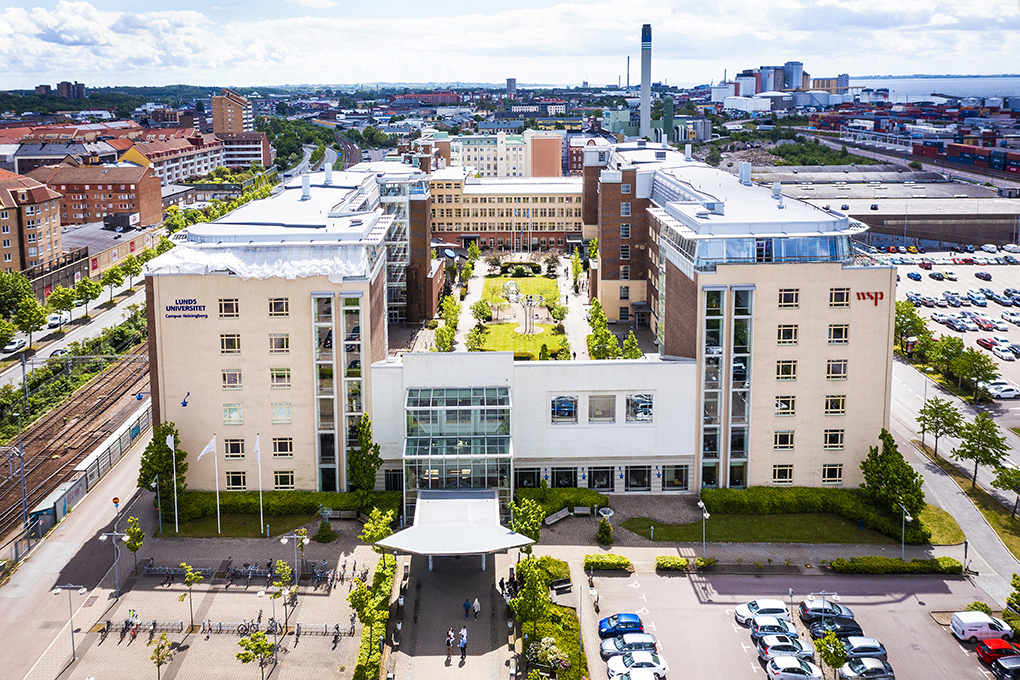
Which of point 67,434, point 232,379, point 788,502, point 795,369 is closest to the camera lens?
point 788,502

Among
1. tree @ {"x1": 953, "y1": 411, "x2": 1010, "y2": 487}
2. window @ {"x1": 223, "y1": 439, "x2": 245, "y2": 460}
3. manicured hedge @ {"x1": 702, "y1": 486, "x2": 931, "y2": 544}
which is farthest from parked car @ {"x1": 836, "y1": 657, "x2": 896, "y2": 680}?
window @ {"x1": 223, "y1": 439, "x2": 245, "y2": 460}

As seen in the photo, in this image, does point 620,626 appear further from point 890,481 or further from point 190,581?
point 190,581

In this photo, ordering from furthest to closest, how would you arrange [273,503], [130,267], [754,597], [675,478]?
1. [130,267]
2. [675,478]
3. [273,503]
4. [754,597]

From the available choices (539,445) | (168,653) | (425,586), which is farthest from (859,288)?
(168,653)

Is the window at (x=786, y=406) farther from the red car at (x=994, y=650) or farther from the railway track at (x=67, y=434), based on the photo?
the railway track at (x=67, y=434)

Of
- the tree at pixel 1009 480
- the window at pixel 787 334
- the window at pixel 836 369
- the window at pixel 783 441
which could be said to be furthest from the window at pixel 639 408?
the tree at pixel 1009 480

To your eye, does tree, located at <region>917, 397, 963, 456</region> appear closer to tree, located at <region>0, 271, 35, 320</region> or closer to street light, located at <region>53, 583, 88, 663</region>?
street light, located at <region>53, 583, 88, 663</region>

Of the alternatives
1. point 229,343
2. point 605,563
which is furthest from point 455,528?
point 229,343
